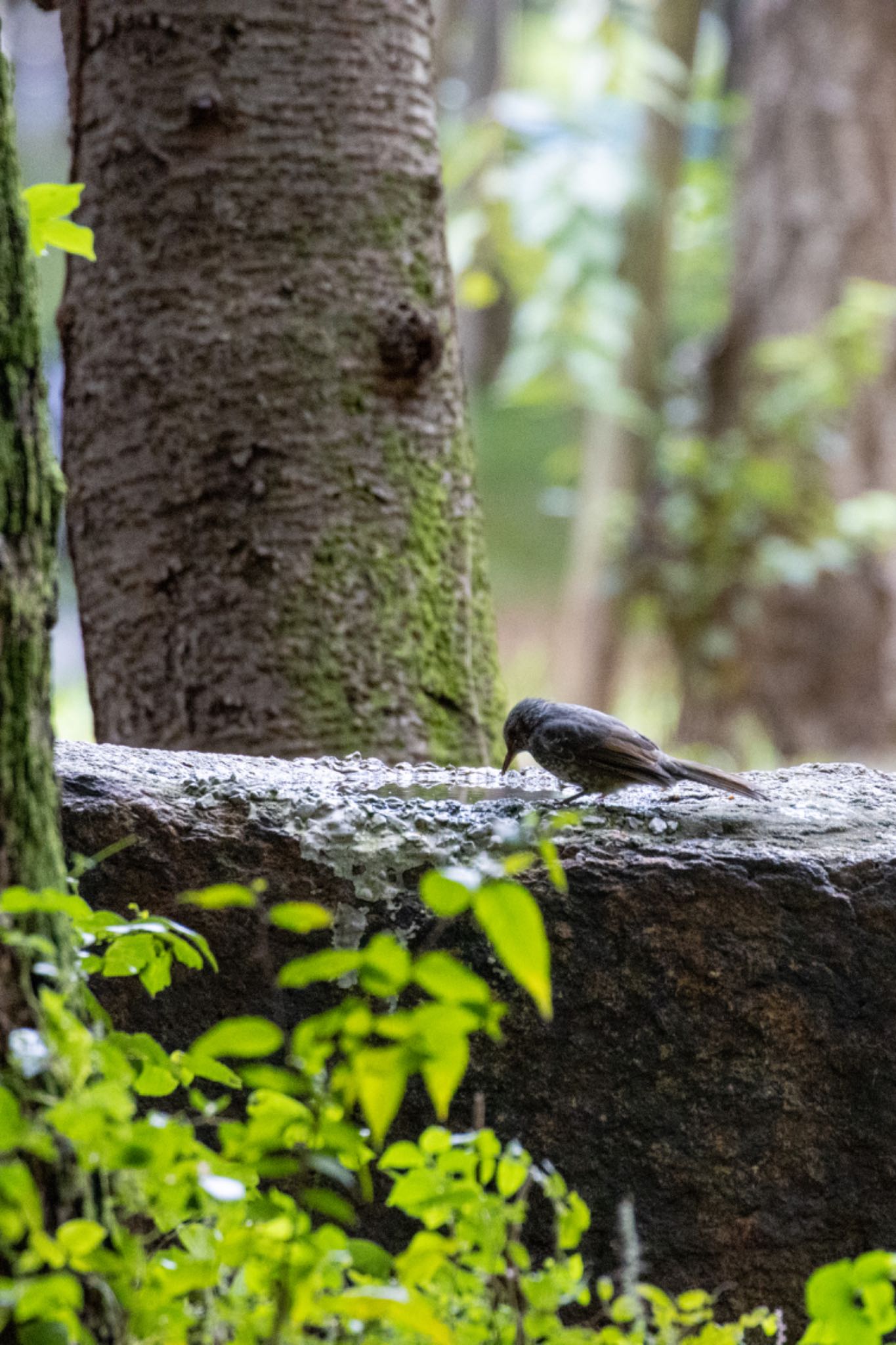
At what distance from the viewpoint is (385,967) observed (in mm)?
850

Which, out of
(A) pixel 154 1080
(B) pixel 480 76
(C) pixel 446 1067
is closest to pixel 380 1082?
(C) pixel 446 1067

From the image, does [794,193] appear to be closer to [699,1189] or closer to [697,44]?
[697,44]

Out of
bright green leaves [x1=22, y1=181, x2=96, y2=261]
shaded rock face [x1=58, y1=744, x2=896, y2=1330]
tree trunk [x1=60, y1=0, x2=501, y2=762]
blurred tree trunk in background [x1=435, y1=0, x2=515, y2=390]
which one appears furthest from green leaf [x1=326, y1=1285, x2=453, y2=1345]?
blurred tree trunk in background [x1=435, y1=0, x2=515, y2=390]

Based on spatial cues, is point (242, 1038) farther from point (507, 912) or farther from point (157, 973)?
point (157, 973)

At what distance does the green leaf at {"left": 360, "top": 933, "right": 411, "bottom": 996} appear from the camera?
33.5 inches

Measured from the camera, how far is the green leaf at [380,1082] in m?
0.83

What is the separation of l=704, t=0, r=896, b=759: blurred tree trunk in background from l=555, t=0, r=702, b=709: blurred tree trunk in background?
44 centimetres

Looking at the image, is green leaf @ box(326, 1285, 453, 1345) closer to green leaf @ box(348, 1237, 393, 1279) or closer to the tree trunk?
green leaf @ box(348, 1237, 393, 1279)

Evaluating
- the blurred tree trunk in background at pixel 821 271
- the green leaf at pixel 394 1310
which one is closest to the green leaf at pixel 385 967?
the green leaf at pixel 394 1310

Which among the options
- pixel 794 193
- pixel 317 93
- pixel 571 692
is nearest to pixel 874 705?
pixel 571 692

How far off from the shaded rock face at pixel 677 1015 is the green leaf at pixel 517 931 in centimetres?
80

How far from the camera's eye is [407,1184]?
1.05 meters

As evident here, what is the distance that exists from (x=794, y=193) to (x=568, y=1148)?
6.94 meters

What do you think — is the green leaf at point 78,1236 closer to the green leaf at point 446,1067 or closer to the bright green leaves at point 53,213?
the green leaf at point 446,1067
